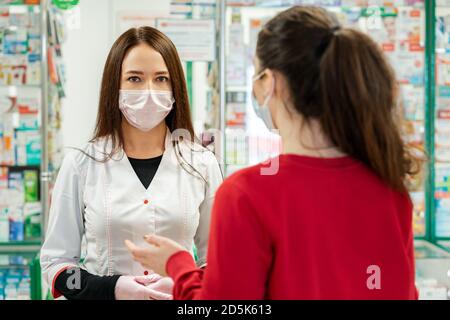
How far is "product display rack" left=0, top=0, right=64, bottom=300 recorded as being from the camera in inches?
109

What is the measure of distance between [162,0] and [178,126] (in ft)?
4.19

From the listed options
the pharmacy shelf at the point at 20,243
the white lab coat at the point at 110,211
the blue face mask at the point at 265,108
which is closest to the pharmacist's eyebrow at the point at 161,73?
the white lab coat at the point at 110,211

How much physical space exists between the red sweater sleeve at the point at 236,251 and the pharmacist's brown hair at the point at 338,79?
21 centimetres

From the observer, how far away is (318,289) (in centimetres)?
98

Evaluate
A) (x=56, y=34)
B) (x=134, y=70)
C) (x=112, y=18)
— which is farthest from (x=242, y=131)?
(x=134, y=70)

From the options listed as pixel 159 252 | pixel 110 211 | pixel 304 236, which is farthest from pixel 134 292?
pixel 304 236

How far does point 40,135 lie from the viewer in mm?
2869

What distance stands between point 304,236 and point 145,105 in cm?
67

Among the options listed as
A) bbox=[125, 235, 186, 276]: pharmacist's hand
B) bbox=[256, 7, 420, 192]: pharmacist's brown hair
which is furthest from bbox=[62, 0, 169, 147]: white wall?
A: bbox=[256, 7, 420, 192]: pharmacist's brown hair

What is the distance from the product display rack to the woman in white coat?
134 cm

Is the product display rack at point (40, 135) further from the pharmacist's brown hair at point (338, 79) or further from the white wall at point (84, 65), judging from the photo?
the pharmacist's brown hair at point (338, 79)

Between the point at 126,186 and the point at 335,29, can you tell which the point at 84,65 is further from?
the point at 335,29

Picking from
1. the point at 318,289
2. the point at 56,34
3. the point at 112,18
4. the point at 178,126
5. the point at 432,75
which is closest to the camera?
the point at 318,289
